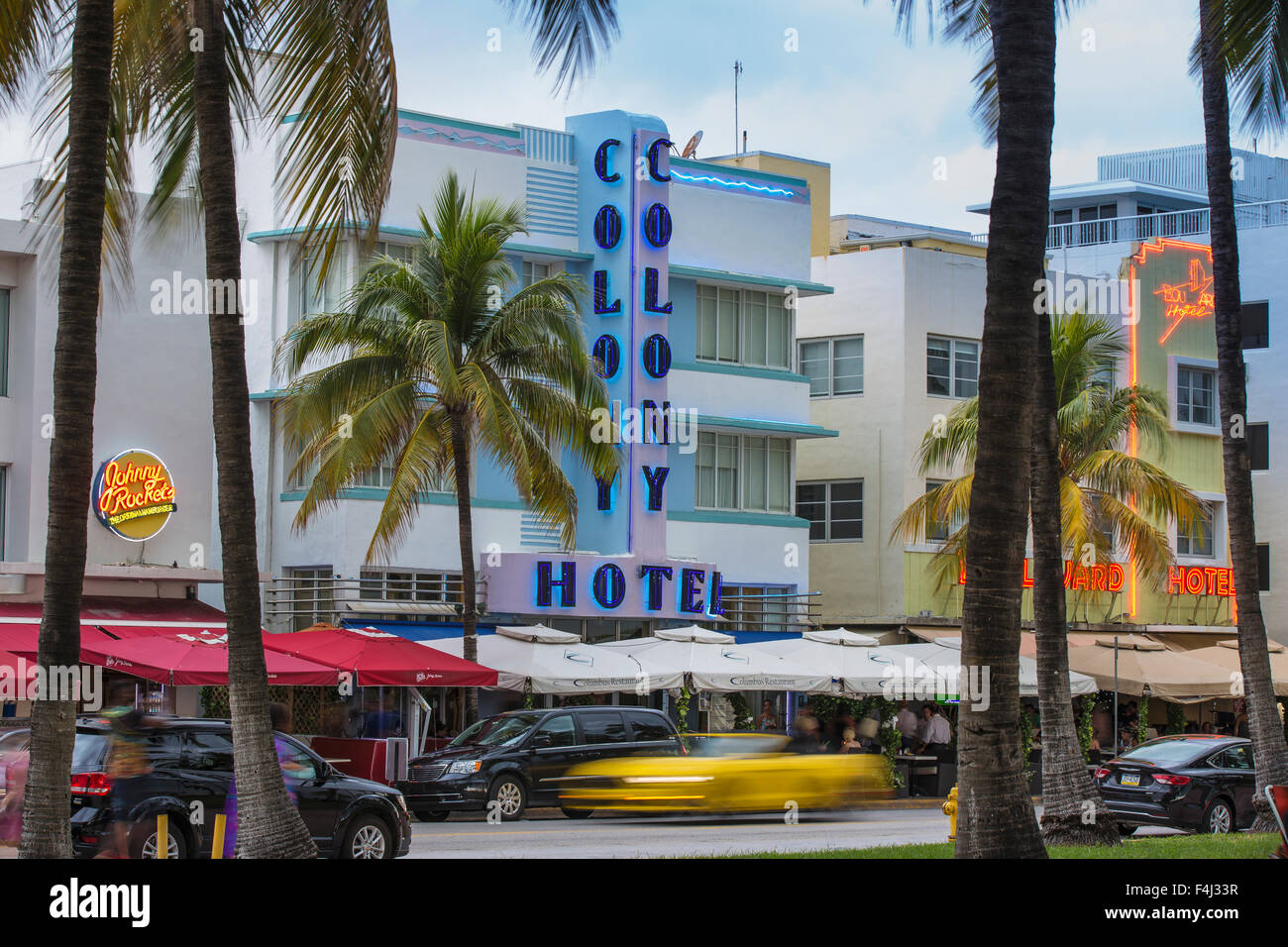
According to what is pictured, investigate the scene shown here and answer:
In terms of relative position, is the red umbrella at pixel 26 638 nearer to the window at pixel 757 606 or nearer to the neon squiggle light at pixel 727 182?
the window at pixel 757 606

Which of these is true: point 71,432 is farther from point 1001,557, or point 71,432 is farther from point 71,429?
point 1001,557

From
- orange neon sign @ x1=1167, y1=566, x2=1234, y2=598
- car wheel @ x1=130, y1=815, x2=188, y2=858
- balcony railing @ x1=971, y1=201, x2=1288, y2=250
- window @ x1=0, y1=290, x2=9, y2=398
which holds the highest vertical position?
balcony railing @ x1=971, y1=201, x2=1288, y2=250

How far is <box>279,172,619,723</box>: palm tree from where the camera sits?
27.6 meters

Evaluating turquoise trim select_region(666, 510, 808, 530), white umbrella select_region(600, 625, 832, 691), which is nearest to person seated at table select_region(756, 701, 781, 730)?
white umbrella select_region(600, 625, 832, 691)

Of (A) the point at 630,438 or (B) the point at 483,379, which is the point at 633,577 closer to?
(A) the point at 630,438

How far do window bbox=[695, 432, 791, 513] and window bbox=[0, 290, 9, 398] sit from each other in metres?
15.4

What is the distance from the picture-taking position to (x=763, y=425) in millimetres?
38062

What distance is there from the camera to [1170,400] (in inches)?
1847

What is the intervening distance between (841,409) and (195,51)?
29.6 meters

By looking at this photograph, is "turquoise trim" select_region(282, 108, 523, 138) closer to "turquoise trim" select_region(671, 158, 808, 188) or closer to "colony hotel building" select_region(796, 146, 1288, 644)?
"turquoise trim" select_region(671, 158, 808, 188)

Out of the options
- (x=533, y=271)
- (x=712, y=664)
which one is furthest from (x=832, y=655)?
(x=533, y=271)

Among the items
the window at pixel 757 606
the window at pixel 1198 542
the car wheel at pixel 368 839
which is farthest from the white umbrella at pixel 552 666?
the window at pixel 1198 542

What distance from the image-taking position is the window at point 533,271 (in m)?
35.0

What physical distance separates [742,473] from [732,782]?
1510cm
